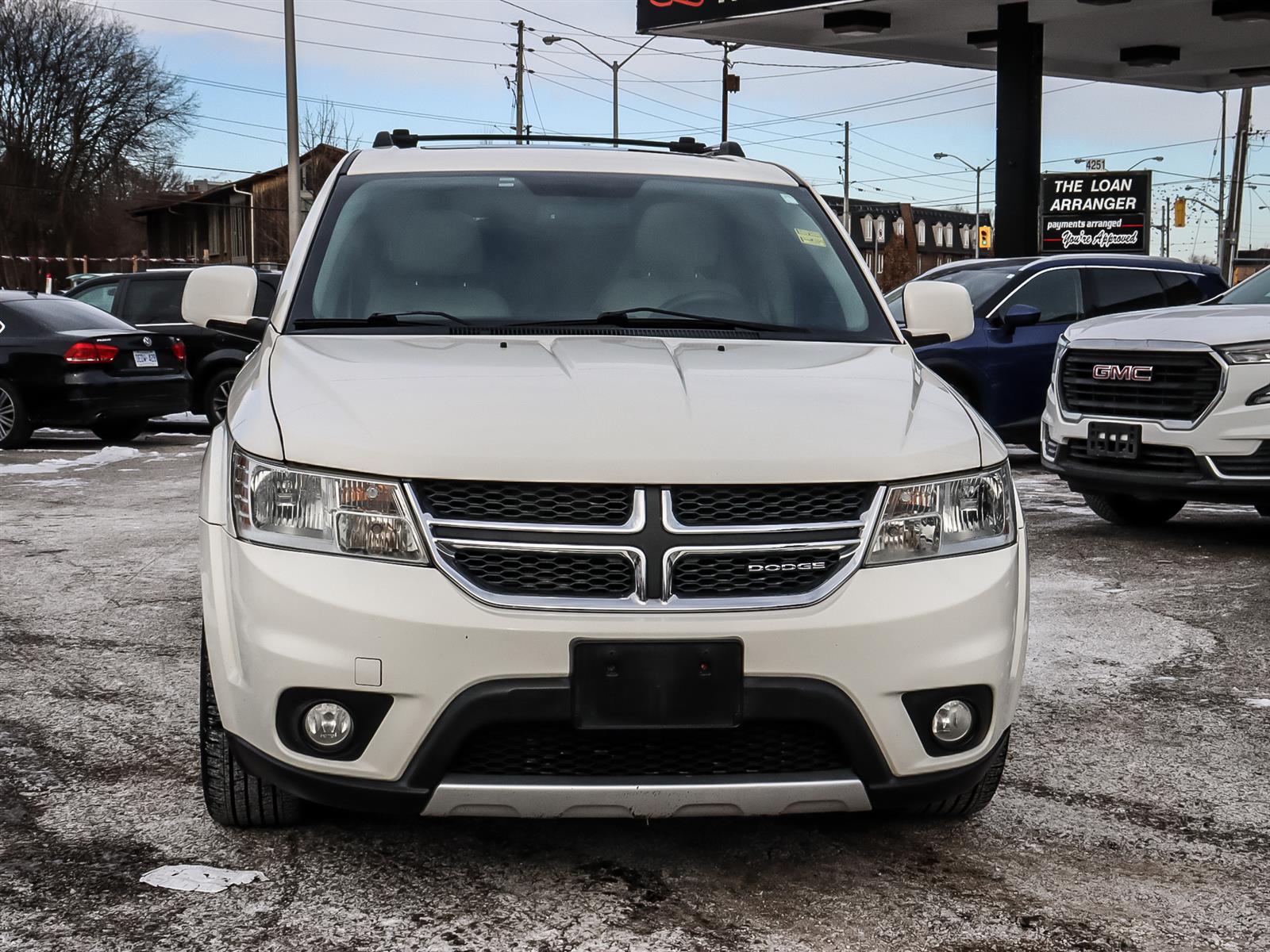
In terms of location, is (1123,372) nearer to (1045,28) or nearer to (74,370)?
(74,370)

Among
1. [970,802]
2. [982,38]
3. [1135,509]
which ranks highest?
[982,38]

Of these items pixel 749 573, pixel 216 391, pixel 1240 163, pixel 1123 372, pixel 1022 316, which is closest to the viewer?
pixel 749 573

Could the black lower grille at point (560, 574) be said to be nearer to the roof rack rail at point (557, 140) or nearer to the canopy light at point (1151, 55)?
the roof rack rail at point (557, 140)

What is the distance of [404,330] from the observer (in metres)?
4.08

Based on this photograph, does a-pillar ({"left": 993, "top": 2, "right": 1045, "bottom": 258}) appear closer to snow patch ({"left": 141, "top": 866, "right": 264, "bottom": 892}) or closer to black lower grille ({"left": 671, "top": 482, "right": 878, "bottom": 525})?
black lower grille ({"left": 671, "top": 482, "right": 878, "bottom": 525})

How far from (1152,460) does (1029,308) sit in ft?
13.3

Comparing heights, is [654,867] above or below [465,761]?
below

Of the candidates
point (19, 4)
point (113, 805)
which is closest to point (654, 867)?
point (113, 805)

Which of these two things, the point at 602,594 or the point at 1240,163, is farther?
the point at 1240,163

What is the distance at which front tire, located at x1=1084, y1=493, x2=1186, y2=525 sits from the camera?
950cm

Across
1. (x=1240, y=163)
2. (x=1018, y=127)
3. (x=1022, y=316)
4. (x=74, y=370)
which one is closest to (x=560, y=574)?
(x=1022, y=316)

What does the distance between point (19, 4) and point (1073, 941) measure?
68504 millimetres

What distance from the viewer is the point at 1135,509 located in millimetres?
9508

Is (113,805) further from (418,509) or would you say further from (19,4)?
(19,4)
